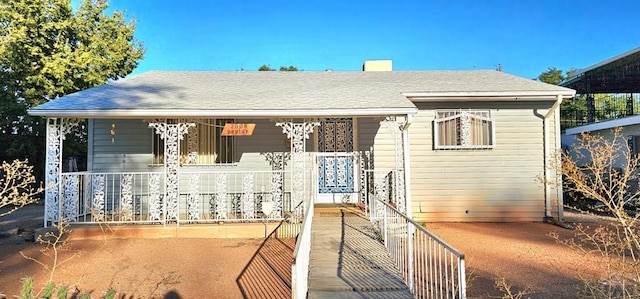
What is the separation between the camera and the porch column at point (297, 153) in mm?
7875

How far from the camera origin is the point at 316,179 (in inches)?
376

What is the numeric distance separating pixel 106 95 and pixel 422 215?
829cm

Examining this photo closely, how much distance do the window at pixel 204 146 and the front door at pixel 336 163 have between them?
7.61 feet

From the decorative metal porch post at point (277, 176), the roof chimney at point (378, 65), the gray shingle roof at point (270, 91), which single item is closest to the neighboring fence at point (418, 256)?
the decorative metal porch post at point (277, 176)

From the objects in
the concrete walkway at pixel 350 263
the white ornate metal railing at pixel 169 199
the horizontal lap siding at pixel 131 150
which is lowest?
the concrete walkway at pixel 350 263

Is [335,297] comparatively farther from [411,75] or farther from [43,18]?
[43,18]

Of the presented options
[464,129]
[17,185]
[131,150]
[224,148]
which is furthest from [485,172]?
[17,185]

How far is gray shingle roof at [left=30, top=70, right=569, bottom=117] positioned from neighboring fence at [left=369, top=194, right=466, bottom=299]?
2324mm

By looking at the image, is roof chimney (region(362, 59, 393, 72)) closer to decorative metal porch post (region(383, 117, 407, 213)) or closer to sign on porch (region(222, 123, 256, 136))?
decorative metal porch post (region(383, 117, 407, 213))

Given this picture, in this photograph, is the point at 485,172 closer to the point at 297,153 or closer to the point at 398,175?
the point at 398,175

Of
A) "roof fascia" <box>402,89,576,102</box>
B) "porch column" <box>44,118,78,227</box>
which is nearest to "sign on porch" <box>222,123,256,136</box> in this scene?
"porch column" <box>44,118,78,227</box>

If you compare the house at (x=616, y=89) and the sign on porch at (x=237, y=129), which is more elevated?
the house at (x=616, y=89)

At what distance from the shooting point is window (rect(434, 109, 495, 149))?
31.8 ft

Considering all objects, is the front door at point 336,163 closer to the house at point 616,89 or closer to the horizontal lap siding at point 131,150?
the horizontal lap siding at point 131,150
